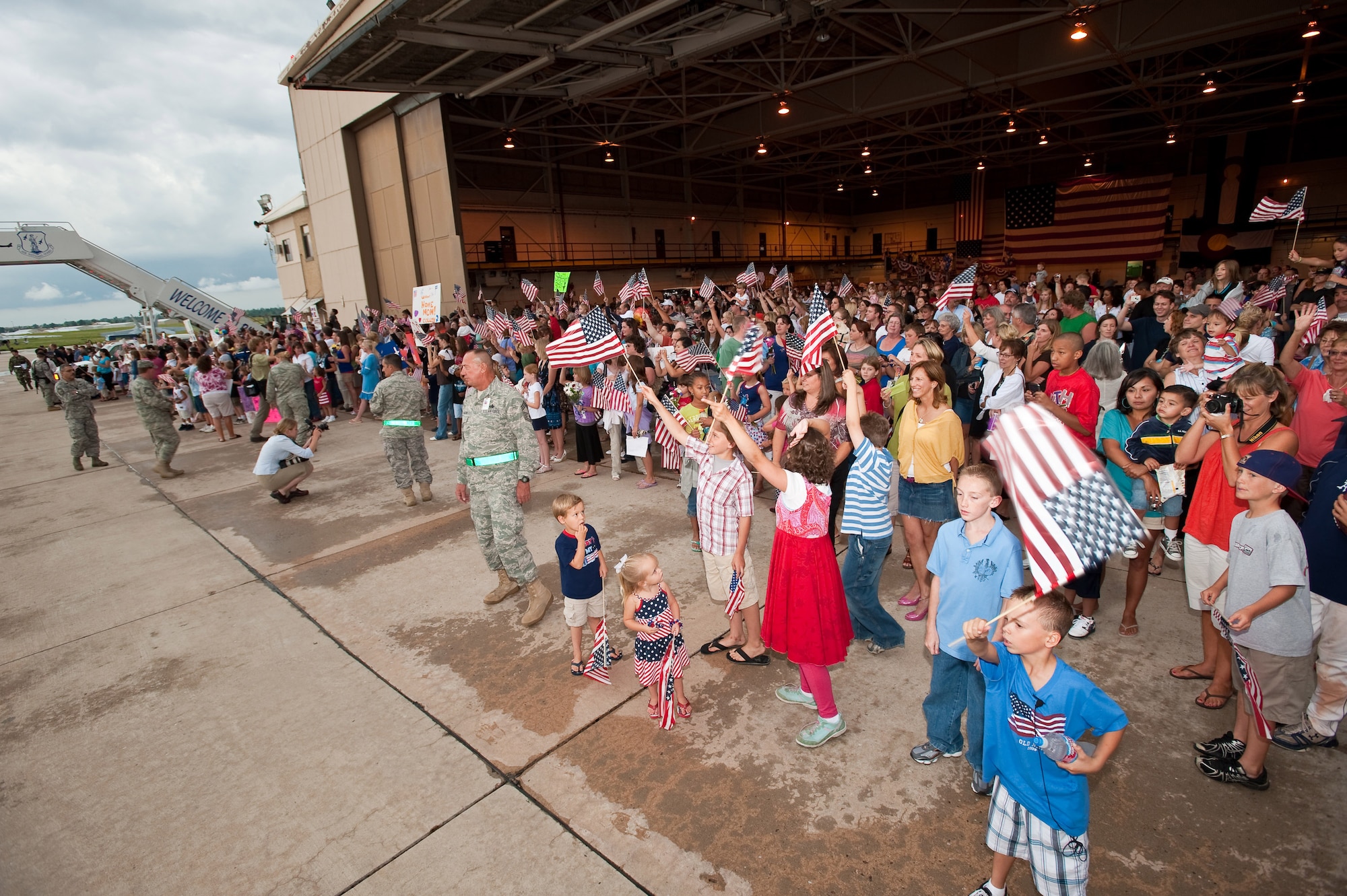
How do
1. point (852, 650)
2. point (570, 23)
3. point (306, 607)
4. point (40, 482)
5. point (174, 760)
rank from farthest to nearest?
point (570, 23)
point (40, 482)
point (306, 607)
point (852, 650)
point (174, 760)

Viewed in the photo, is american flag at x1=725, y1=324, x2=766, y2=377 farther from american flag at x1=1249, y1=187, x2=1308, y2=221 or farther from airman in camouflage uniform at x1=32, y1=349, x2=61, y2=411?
airman in camouflage uniform at x1=32, y1=349, x2=61, y2=411

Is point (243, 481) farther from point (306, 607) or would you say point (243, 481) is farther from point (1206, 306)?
point (1206, 306)

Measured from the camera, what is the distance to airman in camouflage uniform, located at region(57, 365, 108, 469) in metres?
10.3

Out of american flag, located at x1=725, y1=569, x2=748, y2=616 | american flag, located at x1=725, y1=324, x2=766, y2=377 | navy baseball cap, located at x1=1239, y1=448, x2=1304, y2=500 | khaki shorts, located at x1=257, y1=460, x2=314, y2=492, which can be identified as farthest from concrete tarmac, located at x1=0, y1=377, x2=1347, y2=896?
khaki shorts, located at x1=257, y1=460, x2=314, y2=492

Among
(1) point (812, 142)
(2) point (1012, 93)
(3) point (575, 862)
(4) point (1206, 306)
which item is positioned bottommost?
(3) point (575, 862)

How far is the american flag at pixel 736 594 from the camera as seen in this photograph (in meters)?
4.04

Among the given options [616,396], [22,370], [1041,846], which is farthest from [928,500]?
[22,370]

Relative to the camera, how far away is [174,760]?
377 cm

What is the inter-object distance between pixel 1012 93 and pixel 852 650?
22.1 meters

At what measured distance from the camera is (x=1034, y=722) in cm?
207

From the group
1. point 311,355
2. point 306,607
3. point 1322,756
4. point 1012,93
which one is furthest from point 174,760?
point 1012,93

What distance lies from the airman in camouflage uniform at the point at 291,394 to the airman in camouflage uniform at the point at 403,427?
8.25 ft

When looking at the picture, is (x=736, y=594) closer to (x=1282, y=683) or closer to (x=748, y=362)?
(x=748, y=362)

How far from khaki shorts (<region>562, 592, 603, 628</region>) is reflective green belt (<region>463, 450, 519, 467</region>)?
1.44 m
